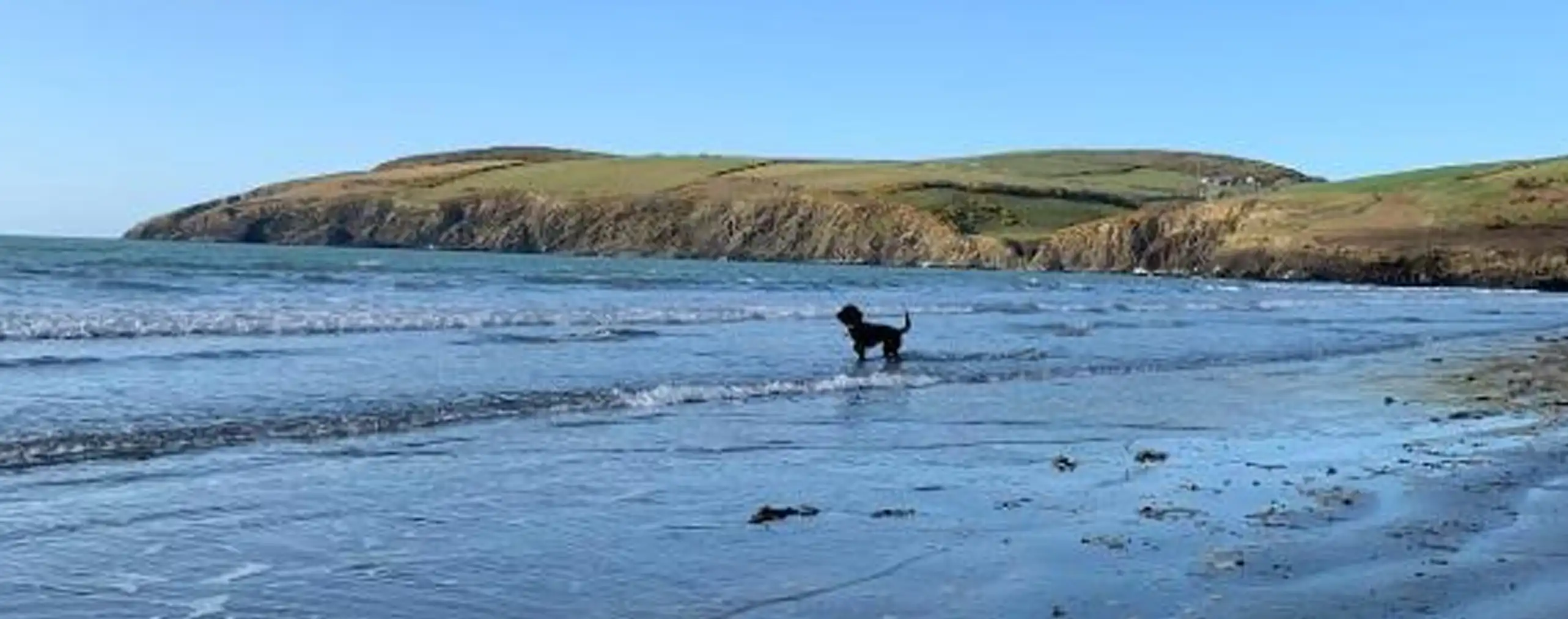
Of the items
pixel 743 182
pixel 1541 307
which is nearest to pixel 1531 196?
pixel 1541 307

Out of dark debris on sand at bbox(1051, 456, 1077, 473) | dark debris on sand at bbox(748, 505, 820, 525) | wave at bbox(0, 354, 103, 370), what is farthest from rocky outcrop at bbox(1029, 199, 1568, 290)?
dark debris on sand at bbox(748, 505, 820, 525)

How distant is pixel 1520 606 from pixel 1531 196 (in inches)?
5119

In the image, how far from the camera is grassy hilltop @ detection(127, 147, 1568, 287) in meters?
116

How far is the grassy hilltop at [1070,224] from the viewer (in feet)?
381

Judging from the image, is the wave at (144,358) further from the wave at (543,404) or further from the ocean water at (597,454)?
the wave at (543,404)

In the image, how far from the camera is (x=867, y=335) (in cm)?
2591

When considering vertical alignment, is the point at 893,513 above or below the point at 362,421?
below

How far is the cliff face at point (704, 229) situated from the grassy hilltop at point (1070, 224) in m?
0.22

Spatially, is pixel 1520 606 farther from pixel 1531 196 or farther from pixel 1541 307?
pixel 1531 196

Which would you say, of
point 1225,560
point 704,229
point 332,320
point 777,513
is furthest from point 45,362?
point 704,229

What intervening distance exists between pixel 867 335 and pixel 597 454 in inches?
495

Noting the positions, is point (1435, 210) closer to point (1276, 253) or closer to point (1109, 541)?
point (1276, 253)

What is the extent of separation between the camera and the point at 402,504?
10.8 metres

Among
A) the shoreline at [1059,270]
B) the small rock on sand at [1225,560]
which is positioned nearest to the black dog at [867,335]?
the small rock on sand at [1225,560]
